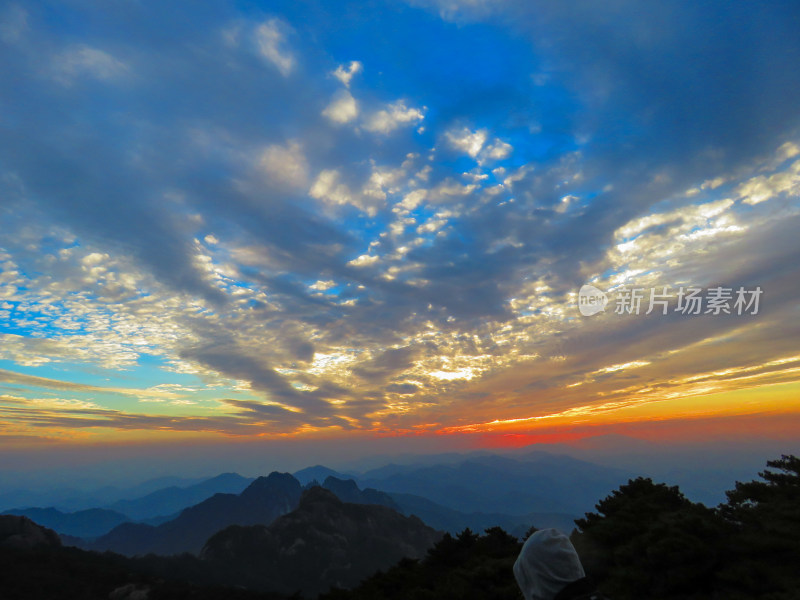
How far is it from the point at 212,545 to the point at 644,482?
732 feet

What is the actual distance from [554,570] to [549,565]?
0.22 feet

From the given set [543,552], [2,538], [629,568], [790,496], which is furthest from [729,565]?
[2,538]

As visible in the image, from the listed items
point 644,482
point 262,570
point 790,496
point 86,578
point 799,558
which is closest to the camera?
point 799,558

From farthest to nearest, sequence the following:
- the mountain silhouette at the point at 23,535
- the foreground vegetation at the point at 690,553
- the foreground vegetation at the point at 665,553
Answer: the mountain silhouette at the point at 23,535
the foreground vegetation at the point at 665,553
the foreground vegetation at the point at 690,553

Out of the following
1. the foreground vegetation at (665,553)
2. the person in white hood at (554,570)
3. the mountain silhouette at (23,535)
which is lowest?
the mountain silhouette at (23,535)

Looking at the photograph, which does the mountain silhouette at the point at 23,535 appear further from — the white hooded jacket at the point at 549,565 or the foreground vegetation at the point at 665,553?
the white hooded jacket at the point at 549,565

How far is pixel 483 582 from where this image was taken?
82.9 ft

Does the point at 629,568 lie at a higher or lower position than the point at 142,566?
higher

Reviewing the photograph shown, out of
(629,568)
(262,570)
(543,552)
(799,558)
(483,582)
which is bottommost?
(262,570)

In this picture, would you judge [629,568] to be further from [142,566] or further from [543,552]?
[142,566]

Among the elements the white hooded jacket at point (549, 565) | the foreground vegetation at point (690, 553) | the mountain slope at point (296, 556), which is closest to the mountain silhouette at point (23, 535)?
the mountain slope at point (296, 556)

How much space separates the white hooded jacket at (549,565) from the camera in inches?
159

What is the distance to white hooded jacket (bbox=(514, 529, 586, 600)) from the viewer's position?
405cm

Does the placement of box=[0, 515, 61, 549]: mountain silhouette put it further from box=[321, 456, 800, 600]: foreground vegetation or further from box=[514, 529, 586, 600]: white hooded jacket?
box=[514, 529, 586, 600]: white hooded jacket
